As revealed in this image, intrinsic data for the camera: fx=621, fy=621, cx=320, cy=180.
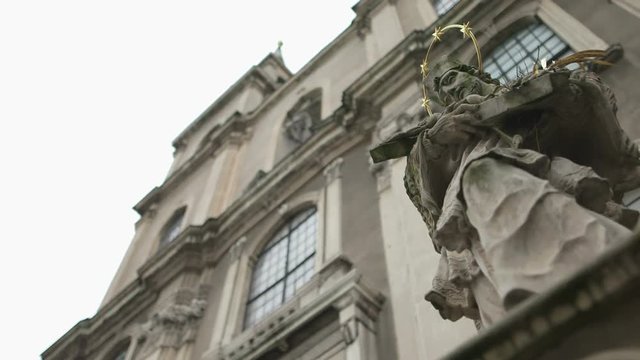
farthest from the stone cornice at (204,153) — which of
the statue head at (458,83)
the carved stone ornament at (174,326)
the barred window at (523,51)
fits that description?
the statue head at (458,83)

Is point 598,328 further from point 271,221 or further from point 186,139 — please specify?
point 186,139

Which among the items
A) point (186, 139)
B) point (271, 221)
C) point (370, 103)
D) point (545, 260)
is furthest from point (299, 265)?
point (186, 139)

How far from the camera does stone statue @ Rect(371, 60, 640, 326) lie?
2.87 m

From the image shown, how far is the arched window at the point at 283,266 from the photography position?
11.1 metres

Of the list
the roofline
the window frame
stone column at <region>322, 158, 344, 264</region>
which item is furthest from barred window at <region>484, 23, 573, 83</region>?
the roofline

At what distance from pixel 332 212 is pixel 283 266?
1571mm

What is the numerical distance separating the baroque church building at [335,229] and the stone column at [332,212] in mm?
43

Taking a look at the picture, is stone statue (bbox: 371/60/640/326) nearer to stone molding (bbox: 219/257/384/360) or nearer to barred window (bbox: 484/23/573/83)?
stone molding (bbox: 219/257/384/360)

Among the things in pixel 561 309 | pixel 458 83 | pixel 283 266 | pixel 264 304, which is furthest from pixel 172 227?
pixel 561 309

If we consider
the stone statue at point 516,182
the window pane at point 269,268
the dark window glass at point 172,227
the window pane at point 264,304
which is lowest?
the stone statue at point 516,182

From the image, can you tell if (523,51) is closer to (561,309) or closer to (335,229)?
(335,229)

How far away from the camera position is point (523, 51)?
10.7 metres

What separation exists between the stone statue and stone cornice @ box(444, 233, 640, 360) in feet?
0.94

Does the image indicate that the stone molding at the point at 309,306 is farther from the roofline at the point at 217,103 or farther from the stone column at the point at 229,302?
the roofline at the point at 217,103
